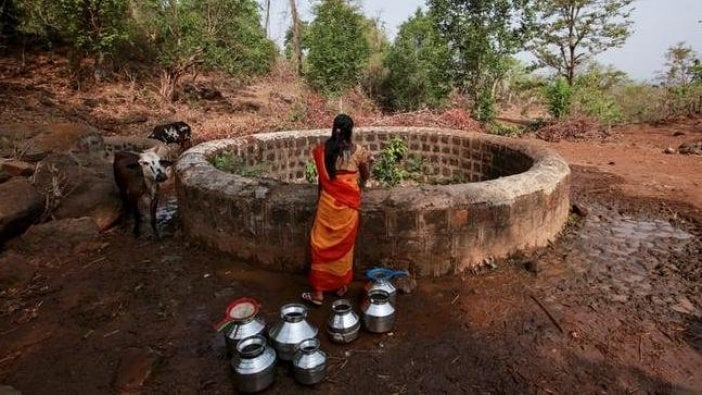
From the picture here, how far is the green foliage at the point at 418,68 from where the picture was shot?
1508cm

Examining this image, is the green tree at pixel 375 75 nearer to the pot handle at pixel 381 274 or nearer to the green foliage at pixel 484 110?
the green foliage at pixel 484 110

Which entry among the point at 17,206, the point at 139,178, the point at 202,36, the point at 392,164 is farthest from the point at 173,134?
the point at 202,36

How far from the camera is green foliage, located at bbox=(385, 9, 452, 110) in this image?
594 inches

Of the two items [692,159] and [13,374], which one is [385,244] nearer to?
[13,374]

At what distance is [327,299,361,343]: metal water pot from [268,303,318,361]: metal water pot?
0.19 meters

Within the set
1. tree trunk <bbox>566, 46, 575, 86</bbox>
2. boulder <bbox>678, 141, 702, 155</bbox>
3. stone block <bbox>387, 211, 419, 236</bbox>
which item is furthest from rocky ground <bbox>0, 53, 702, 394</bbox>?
tree trunk <bbox>566, 46, 575, 86</bbox>

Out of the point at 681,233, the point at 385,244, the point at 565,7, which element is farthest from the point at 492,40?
the point at 385,244

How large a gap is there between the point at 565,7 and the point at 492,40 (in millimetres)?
3206

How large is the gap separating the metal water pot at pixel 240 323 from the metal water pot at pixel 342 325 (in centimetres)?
50

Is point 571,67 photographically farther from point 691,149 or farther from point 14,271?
point 14,271

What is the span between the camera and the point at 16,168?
513 centimetres

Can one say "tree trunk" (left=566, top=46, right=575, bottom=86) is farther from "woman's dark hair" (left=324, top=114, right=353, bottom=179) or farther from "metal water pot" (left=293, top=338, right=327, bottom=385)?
"metal water pot" (left=293, top=338, right=327, bottom=385)

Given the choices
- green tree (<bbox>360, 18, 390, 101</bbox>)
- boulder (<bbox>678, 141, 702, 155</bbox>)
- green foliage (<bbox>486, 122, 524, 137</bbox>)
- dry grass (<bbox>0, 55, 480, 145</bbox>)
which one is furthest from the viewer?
green tree (<bbox>360, 18, 390, 101</bbox>)

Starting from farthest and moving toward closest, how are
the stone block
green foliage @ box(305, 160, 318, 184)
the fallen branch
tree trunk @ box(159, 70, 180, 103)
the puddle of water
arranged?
→ tree trunk @ box(159, 70, 180, 103), green foliage @ box(305, 160, 318, 184), the puddle of water, the stone block, the fallen branch
